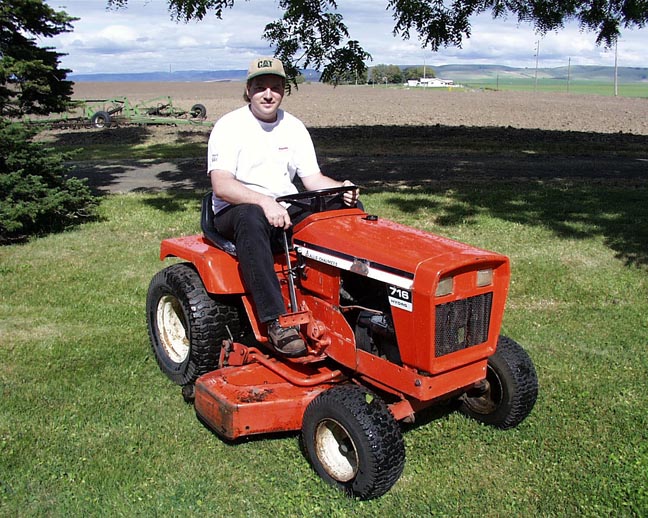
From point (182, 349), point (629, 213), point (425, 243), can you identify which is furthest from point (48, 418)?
point (629, 213)

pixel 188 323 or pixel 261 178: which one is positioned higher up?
pixel 261 178

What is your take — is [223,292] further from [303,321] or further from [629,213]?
[629,213]

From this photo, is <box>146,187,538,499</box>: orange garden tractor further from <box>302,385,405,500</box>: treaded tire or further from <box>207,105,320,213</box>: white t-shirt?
<box>207,105,320,213</box>: white t-shirt

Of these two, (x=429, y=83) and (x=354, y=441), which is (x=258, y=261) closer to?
(x=354, y=441)

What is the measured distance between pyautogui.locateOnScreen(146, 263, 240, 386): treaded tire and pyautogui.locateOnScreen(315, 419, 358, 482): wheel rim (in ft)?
3.63

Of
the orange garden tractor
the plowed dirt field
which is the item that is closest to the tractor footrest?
the orange garden tractor

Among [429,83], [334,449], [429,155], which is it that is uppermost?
[429,83]

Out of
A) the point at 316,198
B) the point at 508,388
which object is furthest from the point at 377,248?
the point at 508,388

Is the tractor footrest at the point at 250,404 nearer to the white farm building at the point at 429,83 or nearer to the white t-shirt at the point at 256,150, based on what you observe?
the white t-shirt at the point at 256,150

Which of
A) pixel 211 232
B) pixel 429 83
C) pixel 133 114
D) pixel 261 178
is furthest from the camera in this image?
pixel 429 83

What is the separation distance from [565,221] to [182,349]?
5.51 meters

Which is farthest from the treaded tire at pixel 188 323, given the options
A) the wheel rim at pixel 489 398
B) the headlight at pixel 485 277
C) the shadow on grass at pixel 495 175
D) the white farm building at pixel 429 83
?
the white farm building at pixel 429 83

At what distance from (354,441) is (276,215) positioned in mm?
1218

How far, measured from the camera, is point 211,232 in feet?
14.2
